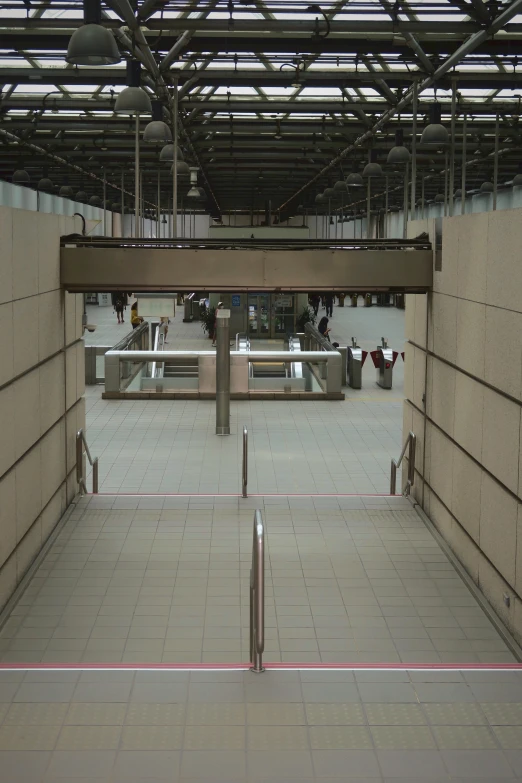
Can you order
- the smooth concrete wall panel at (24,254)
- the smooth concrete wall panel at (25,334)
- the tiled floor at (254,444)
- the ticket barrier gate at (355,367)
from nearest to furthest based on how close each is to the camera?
1. the smooth concrete wall panel at (24,254)
2. the smooth concrete wall panel at (25,334)
3. the tiled floor at (254,444)
4. the ticket barrier gate at (355,367)

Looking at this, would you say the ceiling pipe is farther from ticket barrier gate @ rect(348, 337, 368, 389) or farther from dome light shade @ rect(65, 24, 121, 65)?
ticket barrier gate @ rect(348, 337, 368, 389)

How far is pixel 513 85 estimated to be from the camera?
15125mm

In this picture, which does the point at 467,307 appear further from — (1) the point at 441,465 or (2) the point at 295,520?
(2) the point at 295,520

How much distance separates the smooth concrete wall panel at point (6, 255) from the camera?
7340 mm

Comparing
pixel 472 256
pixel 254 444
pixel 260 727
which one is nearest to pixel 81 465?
pixel 254 444

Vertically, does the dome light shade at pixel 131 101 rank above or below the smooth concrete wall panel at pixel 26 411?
above

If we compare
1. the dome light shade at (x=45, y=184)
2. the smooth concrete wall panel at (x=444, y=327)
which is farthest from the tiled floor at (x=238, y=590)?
the dome light shade at (x=45, y=184)

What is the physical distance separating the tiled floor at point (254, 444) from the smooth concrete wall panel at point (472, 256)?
4.15 meters

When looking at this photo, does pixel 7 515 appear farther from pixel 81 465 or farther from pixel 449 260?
pixel 449 260

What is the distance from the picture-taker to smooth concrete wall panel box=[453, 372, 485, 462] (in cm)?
824

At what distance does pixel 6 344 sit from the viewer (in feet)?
25.1

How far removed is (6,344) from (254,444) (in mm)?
7982

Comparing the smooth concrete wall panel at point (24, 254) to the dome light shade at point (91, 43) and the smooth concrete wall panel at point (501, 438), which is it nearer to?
the dome light shade at point (91, 43)

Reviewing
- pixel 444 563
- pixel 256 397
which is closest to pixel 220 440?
pixel 256 397
